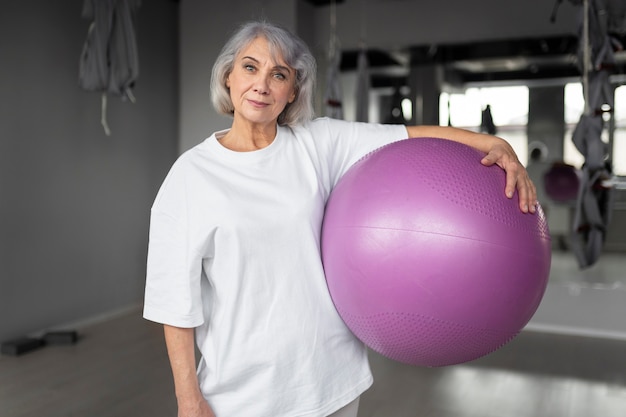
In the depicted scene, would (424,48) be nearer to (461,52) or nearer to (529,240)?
(461,52)

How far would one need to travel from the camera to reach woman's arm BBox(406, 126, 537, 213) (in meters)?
1.22

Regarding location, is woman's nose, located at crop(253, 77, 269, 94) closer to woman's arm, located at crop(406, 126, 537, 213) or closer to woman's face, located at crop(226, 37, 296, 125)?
woman's face, located at crop(226, 37, 296, 125)

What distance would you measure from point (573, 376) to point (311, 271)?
2.69 m

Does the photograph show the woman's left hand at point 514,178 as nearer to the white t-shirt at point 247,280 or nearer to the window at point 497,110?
the white t-shirt at point 247,280

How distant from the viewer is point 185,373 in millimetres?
1239

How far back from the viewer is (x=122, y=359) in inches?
144

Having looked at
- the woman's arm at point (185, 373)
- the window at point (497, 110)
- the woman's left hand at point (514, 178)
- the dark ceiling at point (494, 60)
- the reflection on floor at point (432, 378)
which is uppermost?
the dark ceiling at point (494, 60)

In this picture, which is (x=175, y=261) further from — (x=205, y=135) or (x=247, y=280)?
(x=205, y=135)

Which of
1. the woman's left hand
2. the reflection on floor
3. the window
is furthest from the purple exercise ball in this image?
the window

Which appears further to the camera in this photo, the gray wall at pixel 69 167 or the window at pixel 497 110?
the window at pixel 497 110

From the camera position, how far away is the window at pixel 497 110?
4598 mm

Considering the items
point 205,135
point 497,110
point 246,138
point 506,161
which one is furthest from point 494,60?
point 246,138

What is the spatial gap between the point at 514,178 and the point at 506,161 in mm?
50

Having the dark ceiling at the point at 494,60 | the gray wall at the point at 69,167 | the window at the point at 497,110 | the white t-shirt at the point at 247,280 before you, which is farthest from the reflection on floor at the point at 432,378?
the white t-shirt at the point at 247,280
